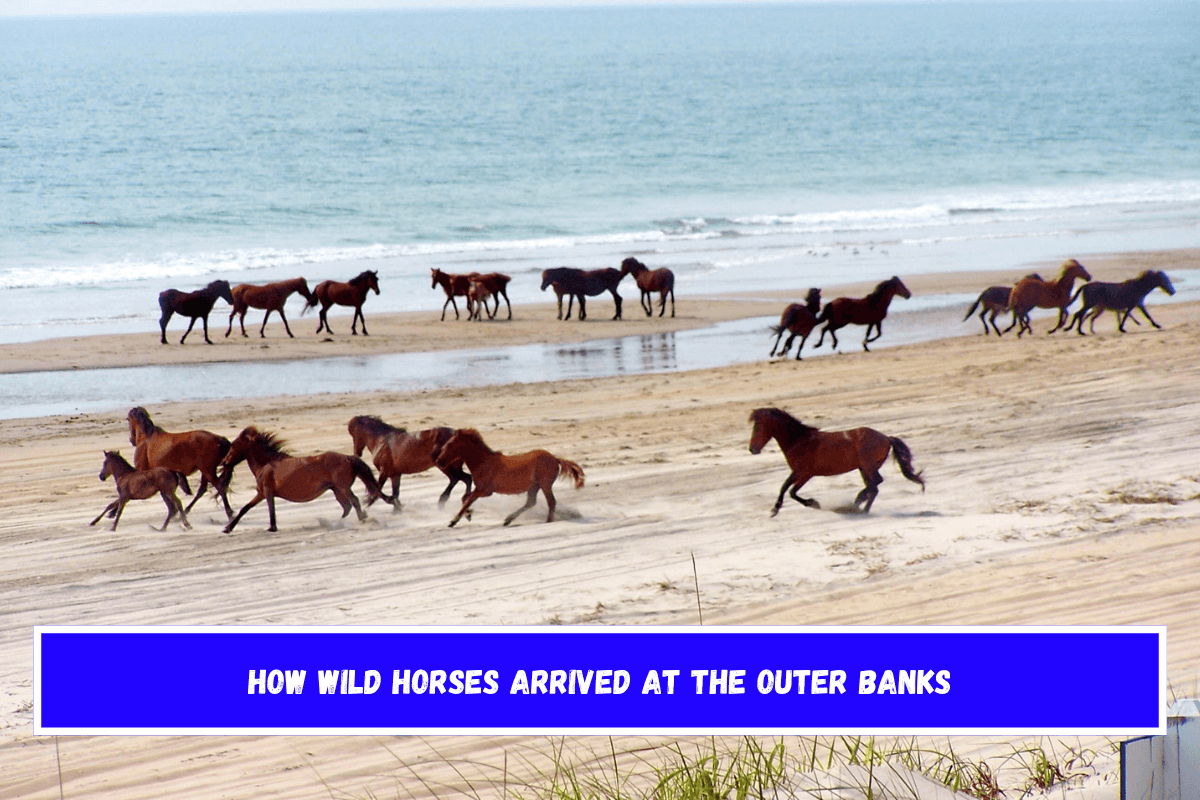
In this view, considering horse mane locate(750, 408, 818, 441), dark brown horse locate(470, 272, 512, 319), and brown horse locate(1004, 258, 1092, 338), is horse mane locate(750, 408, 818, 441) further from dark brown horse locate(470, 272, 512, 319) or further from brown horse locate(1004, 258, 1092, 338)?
dark brown horse locate(470, 272, 512, 319)

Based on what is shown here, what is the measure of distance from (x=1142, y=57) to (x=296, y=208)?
119623 mm

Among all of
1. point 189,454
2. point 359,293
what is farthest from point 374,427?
point 359,293

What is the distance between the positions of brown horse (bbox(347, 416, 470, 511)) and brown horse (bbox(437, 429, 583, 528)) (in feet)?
0.57

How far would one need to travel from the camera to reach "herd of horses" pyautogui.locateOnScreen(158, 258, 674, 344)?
778 inches

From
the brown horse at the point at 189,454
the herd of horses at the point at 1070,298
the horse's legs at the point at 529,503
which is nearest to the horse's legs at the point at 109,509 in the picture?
the brown horse at the point at 189,454

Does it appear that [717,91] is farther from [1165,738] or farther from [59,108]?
[1165,738]

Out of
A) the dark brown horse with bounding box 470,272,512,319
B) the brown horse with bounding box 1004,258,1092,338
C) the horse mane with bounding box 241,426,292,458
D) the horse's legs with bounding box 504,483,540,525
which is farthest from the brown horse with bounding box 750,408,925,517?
the dark brown horse with bounding box 470,272,512,319

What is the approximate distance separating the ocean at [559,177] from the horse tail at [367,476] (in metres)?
13.0

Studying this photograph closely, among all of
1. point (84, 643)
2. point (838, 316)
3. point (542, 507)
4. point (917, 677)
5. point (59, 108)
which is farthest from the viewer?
point (59, 108)

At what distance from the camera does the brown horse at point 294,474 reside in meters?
9.05

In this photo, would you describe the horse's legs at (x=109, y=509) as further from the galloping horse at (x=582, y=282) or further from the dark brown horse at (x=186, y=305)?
the galloping horse at (x=582, y=282)

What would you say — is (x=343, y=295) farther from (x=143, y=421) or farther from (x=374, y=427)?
(x=374, y=427)

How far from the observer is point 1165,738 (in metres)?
3.32

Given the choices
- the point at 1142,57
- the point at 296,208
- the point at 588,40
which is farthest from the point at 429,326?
the point at 588,40
